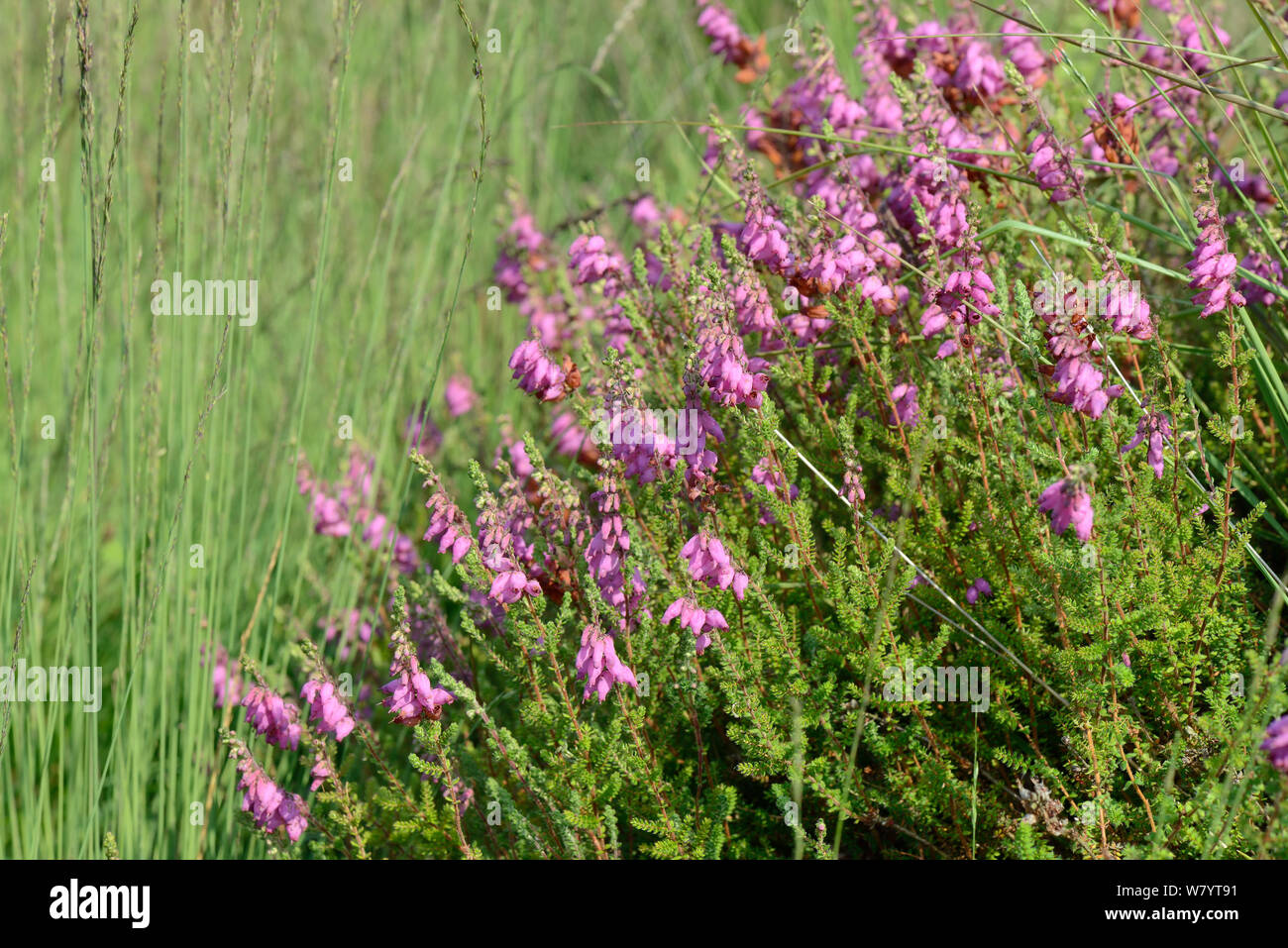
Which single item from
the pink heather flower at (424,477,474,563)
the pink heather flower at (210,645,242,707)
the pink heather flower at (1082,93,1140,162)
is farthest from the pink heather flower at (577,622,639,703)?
the pink heather flower at (1082,93,1140,162)

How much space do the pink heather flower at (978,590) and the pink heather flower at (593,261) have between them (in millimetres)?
1101

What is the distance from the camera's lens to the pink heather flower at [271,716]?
2.25 meters

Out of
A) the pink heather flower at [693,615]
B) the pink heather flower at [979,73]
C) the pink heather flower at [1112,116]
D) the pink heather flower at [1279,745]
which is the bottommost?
the pink heather flower at [1279,745]

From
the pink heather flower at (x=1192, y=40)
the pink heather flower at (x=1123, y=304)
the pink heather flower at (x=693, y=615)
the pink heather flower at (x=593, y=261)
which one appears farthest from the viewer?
the pink heather flower at (x=1192, y=40)

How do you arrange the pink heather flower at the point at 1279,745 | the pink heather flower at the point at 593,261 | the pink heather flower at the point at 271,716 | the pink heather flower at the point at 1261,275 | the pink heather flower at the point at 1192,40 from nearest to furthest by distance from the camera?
the pink heather flower at the point at 1279,745, the pink heather flower at the point at 271,716, the pink heather flower at the point at 1261,275, the pink heather flower at the point at 593,261, the pink heather flower at the point at 1192,40

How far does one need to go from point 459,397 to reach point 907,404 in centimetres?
200

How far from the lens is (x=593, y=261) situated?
105 inches

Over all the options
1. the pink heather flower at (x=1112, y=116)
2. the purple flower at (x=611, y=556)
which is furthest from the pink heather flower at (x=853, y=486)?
the pink heather flower at (x=1112, y=116)

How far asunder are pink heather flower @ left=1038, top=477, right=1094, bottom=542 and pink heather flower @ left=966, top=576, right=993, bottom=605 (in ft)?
1.88

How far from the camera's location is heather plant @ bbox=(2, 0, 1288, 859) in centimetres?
196

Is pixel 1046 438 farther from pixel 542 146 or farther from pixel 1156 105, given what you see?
pixel 542 146

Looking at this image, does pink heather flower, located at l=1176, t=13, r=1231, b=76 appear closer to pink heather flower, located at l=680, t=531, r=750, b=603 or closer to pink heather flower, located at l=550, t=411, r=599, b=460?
pink heather flower, located at l=550, t=411, r=599, b=460

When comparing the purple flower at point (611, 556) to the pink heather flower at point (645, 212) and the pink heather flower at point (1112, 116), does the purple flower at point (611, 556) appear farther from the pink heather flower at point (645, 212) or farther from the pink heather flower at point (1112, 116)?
the pink heather flower at point (645, 212)

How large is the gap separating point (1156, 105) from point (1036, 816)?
1902mm
